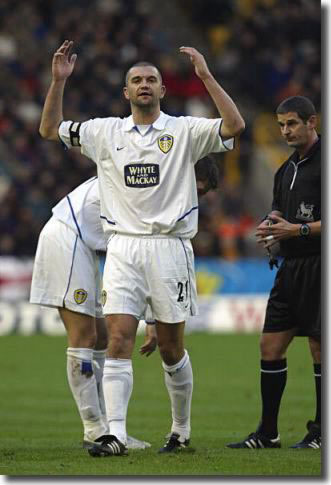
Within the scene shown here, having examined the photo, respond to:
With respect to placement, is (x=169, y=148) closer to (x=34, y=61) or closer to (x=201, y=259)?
(x=201, y=259)

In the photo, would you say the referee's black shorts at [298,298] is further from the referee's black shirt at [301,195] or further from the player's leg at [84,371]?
the player's leg at [84,371]

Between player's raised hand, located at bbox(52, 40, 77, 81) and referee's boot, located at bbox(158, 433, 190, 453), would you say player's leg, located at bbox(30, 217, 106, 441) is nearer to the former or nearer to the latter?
referee's boot, located at bbox(158, 433, 190, 453)

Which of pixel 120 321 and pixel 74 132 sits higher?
pixel 74 132

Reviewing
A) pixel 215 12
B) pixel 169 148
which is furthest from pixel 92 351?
pixel 215 12

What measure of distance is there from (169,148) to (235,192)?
650 inches

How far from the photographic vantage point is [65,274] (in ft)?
27.2

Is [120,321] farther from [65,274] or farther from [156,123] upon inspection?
[156,123]

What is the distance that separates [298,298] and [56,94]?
7.27ft

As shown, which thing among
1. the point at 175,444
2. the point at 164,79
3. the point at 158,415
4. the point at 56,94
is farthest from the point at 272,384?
the point at 164,79

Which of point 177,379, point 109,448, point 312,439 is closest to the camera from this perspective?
point 109,448

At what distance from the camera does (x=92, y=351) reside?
8273 mm

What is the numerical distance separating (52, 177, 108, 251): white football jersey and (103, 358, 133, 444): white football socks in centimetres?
127

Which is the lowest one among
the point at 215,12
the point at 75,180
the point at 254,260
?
the point at 254,260

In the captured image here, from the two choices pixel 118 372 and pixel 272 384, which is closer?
pixel 118 372
